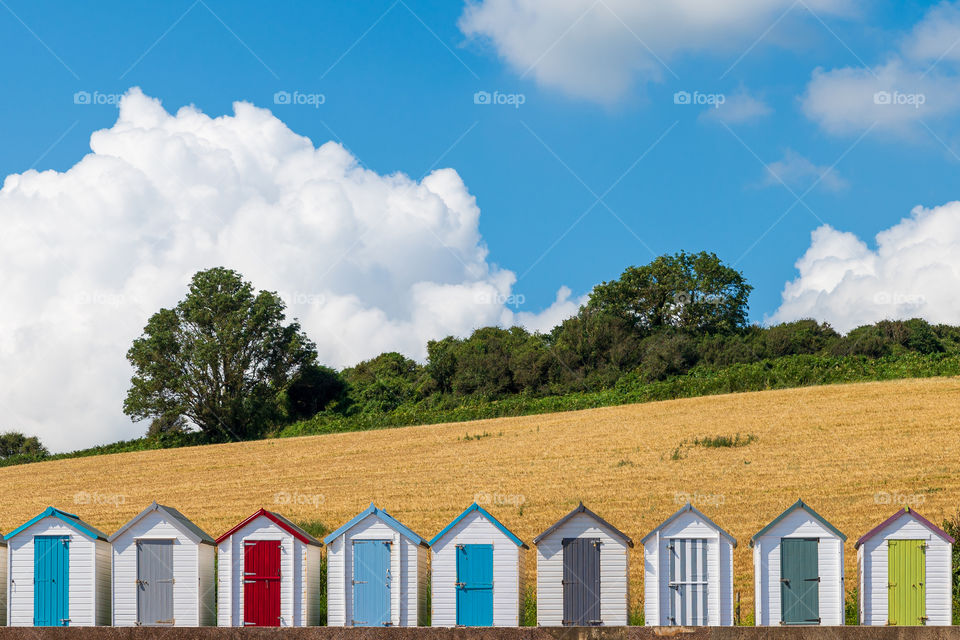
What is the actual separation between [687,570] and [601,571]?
1.62 m

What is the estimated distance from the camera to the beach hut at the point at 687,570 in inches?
789

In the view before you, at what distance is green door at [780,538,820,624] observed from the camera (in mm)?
19969

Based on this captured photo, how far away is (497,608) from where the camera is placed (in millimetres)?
20141

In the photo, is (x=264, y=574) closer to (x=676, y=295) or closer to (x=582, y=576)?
(x=582, y=576)

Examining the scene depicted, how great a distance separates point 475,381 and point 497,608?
181 feet

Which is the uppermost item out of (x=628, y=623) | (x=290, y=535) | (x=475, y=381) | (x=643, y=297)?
(x=643, y=297)

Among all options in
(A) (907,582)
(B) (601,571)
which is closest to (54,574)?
(B) (601,571)

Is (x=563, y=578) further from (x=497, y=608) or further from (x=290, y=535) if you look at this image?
(x=290, y=535)

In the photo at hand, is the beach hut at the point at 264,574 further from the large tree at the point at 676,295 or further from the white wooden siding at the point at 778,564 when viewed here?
the large tree at the point at 676,295

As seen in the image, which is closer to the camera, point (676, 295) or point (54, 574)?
point (54, 574)

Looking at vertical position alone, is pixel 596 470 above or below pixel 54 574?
above

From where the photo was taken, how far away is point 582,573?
794 inches

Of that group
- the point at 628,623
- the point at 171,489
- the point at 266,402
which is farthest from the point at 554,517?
the point at 266,402

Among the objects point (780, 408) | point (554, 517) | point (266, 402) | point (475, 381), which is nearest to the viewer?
point (554, 517)
